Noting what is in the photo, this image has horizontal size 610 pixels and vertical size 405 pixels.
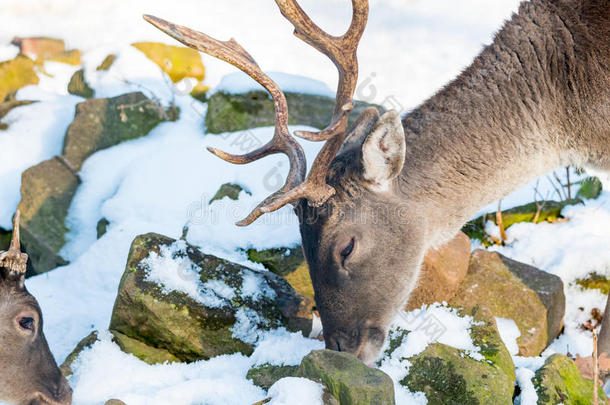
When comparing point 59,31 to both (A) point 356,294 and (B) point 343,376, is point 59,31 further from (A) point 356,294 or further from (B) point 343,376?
(B) point 343,376

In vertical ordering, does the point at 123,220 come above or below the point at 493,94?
below

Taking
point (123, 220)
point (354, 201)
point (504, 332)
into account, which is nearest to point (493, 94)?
point (354, 201)

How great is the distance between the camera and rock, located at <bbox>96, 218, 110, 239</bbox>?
681cm

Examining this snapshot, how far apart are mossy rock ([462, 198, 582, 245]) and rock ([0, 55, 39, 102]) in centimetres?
793

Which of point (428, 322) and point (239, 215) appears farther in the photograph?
point (239, 215)

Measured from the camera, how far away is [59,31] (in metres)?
13.2

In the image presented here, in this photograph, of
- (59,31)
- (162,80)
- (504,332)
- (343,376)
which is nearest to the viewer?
(343,376)

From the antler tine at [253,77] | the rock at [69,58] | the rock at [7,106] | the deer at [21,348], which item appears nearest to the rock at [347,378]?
the antler tine at [253,77]

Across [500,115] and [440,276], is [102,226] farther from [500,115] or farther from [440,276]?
[500,115]

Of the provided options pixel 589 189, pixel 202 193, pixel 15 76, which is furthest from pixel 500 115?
pixel 15 76

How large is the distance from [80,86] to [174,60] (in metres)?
1.63

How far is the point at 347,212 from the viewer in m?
4.11

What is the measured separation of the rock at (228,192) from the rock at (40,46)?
7.50 m

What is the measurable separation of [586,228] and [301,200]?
11.3 feet
